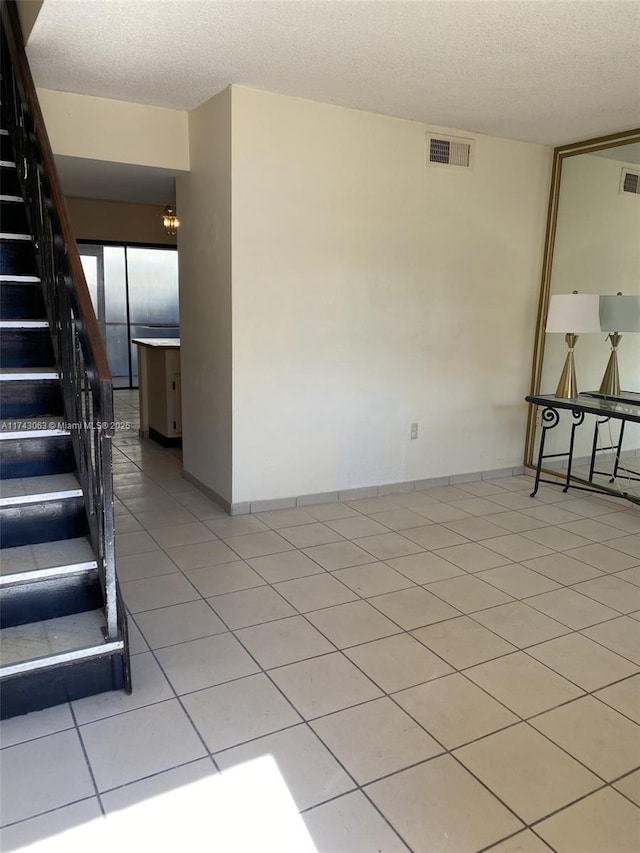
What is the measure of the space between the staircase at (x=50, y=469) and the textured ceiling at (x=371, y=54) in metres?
0.47

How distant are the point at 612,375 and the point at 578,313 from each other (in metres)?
0.62

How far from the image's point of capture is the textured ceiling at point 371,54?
249 centimetres

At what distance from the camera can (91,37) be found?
281 cm

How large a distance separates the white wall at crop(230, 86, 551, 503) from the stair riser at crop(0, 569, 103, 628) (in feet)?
5.76

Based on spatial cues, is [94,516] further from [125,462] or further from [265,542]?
[125,462]

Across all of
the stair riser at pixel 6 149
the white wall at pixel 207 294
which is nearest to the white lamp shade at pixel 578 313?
the white wall at pixel 207 294

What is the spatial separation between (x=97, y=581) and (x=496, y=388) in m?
3.51

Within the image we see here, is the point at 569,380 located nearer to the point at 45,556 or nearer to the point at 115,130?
the point at 115,130

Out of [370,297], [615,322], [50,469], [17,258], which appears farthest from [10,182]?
[615,322]

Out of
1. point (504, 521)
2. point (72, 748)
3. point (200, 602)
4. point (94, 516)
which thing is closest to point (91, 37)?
point (94, 516)

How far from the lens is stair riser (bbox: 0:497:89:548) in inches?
88.7

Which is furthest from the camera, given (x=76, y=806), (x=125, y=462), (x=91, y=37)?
(x=125, y=462)

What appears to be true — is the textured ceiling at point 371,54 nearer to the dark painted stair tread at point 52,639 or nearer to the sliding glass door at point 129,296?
the dark painted stair tread at point 52,639

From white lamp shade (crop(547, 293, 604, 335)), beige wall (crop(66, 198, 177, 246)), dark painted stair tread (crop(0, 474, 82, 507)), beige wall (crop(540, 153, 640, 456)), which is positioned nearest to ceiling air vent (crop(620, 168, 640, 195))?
beige wall (crop(540, 153, 640, 456))
